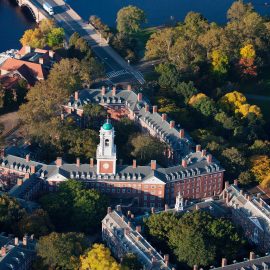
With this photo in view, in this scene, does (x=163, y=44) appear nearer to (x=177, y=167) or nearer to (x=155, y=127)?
(x=155, y=127)

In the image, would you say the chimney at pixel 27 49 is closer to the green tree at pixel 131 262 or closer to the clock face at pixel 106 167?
the clock face at pixel 106 167

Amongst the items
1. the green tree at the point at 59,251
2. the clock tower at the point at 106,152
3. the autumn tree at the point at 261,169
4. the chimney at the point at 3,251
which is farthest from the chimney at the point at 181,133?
the chimney at the point at 3,251

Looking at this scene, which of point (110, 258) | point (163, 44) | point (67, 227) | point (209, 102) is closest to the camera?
point (110, 258)

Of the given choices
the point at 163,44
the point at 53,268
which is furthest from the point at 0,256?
the point at 163,44

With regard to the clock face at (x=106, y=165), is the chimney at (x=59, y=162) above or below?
above

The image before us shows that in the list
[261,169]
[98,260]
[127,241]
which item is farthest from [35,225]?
[261,169]

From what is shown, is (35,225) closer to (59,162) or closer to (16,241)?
(16,241)
